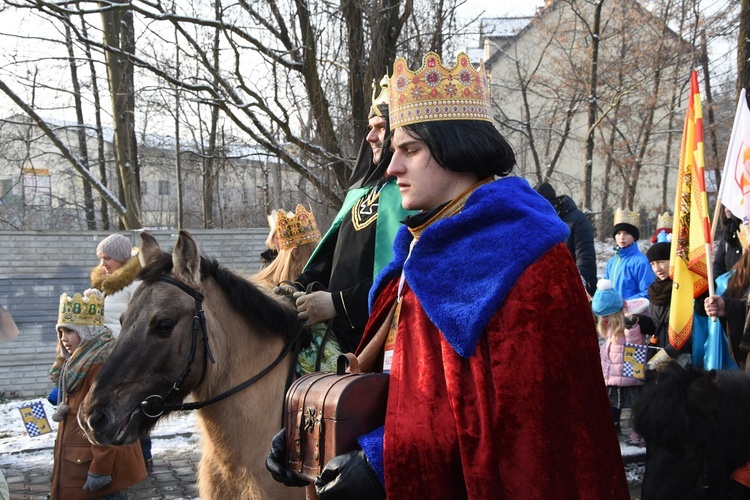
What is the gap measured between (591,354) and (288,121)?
8.77 meters

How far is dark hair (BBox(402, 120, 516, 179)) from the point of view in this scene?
2.29 metres

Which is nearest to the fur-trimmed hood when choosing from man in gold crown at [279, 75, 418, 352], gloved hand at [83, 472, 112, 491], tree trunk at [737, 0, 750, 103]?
gloved hand at [83, 472, 112, 491]

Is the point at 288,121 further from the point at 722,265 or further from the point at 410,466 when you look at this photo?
the point at 410,466

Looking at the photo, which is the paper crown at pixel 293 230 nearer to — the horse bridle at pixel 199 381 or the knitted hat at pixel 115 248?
the horse bridle at pixel 199 381

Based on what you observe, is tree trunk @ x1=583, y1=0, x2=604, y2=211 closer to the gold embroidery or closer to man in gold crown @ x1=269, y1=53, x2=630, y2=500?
the gold embroidery

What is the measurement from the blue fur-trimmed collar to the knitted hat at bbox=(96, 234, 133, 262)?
5.83 m

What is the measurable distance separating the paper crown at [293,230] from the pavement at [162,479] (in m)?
2.54

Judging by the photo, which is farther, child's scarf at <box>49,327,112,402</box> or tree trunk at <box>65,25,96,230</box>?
tree trunk at <box>65,25,96,230</box>

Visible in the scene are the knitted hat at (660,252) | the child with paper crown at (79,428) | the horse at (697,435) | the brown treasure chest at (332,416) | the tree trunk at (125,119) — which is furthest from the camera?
the tree trunk at (125,119)

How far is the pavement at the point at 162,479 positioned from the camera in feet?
23.1

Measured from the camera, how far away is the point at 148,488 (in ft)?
23.8

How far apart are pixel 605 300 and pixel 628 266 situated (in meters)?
0.97

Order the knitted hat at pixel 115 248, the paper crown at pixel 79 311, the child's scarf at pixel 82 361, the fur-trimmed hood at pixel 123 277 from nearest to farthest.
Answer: the child's scarf at pixel 82 361 → the paper crown at pixel 79 311 → the fur-trimmed hood at pixel 123 277 → the knitted hat at pixel 115 248

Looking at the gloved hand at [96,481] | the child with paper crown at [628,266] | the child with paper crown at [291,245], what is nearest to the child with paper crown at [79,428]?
the gloved hand at [96,481]
